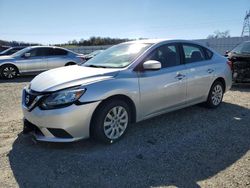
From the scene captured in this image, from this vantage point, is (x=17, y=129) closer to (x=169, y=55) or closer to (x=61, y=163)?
(x=61, y=163)

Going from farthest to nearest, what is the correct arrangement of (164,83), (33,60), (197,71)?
(33,60) < (197,71) < (164,83)

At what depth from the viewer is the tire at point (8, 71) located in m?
12.2

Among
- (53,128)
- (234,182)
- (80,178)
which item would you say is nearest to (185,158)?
(234,182)

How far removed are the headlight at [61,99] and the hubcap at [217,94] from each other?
3533mm

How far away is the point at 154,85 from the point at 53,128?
6.02 feet

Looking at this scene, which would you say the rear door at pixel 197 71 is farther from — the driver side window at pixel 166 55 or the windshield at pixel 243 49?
the windshield at pixel 243 49

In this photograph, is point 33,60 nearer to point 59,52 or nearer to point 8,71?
point 8,71

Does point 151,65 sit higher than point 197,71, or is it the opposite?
point 151,65

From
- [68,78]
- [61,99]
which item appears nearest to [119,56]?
[68,78]

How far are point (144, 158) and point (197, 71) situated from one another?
2.51 metres

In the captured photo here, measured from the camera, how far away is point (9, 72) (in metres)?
12.4

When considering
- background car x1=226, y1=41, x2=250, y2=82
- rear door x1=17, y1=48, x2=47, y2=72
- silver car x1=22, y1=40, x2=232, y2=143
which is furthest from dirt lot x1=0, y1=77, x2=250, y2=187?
rear door x1=17, y1=48, x2=47, y2=72

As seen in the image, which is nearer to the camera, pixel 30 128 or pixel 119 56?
pixel 30 128

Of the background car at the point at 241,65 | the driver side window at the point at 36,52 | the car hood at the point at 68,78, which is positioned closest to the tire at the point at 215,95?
the car hood at the point at 68,78
